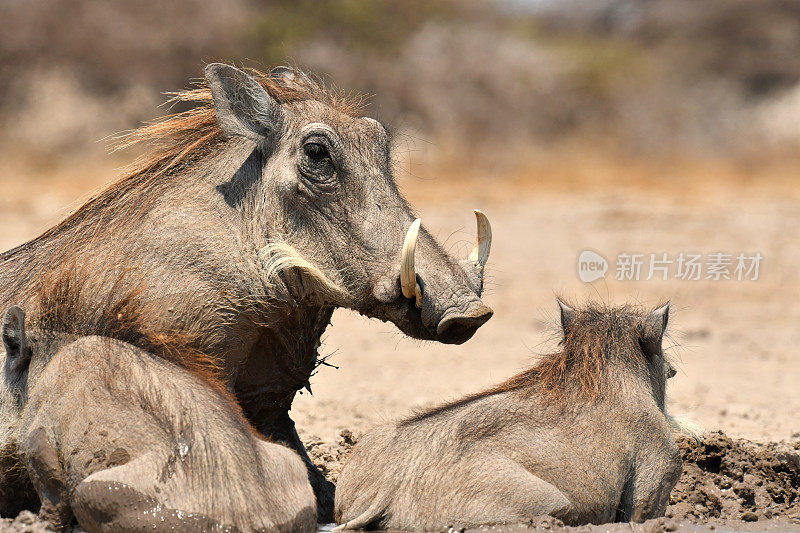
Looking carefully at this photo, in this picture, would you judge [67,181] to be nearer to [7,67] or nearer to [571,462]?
[7,67]

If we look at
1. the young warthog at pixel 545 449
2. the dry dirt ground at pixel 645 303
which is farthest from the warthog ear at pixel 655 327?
the dry dirt ground at pixel 645 303

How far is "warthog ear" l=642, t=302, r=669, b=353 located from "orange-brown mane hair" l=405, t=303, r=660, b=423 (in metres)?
0.05

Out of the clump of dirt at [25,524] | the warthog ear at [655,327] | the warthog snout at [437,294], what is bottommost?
the clump of dirt at [25,524]

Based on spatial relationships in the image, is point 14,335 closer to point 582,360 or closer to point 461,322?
point 461,322

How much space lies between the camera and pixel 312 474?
5.41 m

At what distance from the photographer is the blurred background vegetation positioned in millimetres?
20609

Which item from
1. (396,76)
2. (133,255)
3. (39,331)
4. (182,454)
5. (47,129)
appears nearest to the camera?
(182,454)

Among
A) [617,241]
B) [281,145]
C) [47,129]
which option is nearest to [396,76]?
[47,129]

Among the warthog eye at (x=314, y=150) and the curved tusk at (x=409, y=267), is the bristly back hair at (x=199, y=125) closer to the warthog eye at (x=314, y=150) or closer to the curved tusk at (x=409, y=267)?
the warthog eye at (x=314, y=150)

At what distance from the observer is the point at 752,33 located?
2402 centimetres

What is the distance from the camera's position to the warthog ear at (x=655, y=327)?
211 inches

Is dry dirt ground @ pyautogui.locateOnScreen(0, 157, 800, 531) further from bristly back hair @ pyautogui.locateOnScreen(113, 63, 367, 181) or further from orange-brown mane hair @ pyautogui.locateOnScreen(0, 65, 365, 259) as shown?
bristly back hair @ pyautogui.locateOnScreen(113, 63, 367, 181)

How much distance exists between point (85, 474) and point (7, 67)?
58.0ft

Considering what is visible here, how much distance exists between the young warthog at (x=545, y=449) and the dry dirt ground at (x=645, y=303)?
0.85 feet
